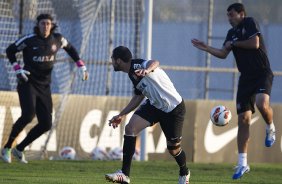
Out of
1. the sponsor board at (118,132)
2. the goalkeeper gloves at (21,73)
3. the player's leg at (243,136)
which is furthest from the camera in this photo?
the sponsor board at (118,132)

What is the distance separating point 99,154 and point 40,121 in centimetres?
245

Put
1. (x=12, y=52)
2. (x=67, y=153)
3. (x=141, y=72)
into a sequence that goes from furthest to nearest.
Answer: (x=67, y=153), (x=12, y=52), (x=141, y=72)

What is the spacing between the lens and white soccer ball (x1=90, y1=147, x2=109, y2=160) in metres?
17.4

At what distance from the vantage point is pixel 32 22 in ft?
59.8

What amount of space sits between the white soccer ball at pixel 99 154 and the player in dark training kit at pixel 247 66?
15.2 feet

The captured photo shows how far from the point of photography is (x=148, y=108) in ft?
37.7

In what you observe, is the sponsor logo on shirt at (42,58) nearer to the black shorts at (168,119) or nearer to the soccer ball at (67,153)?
the soccer ball at (67,153)

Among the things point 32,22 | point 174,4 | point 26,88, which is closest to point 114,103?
point 32,22

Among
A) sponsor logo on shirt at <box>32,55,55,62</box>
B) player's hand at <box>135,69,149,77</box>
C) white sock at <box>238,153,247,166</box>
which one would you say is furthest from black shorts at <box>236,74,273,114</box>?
sponsor logo on shirt at <box>32,55,55,62</box>

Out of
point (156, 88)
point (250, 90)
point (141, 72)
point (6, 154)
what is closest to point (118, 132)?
point (6, 154)

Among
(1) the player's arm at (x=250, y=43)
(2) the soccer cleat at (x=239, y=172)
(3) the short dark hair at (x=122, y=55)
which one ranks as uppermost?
(1) the player's arm at (x=250, y=43)

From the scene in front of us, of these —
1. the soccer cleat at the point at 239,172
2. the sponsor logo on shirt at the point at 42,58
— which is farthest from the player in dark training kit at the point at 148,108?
the sponsor logo on shirt at the point at 42,58

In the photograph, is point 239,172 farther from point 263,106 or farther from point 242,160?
point 263,106

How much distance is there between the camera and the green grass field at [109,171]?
12.5 metres
